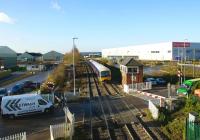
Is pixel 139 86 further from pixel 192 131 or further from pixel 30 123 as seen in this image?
pixel 192 131

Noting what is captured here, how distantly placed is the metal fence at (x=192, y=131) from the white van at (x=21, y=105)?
14275 mm

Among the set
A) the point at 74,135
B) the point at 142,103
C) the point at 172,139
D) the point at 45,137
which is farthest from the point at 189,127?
the point at 142,103

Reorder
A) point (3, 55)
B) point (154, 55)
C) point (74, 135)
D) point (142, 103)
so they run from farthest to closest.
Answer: point (154, 55)
point (3, 55)
point (142, 103)
point (74, 135)

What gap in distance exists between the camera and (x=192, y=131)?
1630cm

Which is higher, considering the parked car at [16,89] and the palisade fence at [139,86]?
the palisade fence at [139,86]

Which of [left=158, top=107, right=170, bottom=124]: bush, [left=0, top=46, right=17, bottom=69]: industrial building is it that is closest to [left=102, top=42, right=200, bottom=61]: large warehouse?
[left=0, top=46, right=17, bottom=69]: industrial building

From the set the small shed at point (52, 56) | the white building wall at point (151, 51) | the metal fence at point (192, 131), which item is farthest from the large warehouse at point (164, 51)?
the metal fence at point (192, 131)

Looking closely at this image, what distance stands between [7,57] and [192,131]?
99.7 meters

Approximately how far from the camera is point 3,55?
105m

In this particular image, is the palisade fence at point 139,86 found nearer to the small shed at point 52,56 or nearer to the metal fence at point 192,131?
the metal fence at point 192,131

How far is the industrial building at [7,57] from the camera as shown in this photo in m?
103

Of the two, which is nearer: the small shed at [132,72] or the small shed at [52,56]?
the small shed at [132,72]

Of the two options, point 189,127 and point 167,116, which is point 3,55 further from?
point 189,127

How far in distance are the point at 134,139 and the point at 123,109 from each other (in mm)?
9770
